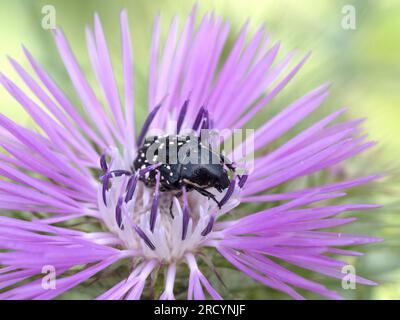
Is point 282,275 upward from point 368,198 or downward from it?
downward

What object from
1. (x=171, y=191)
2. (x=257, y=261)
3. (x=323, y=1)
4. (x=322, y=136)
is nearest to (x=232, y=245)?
(x=257, y=261)

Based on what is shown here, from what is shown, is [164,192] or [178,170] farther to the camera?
[164,192]

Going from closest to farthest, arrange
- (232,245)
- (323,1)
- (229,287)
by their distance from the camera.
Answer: (232,245), (229,287), (323,1)

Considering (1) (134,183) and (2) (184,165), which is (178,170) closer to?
(2) (184,165)

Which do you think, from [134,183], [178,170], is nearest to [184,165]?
[178,170]

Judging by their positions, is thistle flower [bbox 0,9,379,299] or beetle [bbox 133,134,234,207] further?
beetle [bbox 133,134,234,207]

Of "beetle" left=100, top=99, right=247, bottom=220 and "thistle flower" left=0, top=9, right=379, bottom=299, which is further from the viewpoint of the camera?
"beetle" left=100, top=99, right=247, bottom=220

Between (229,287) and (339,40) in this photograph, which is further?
(339,40)
